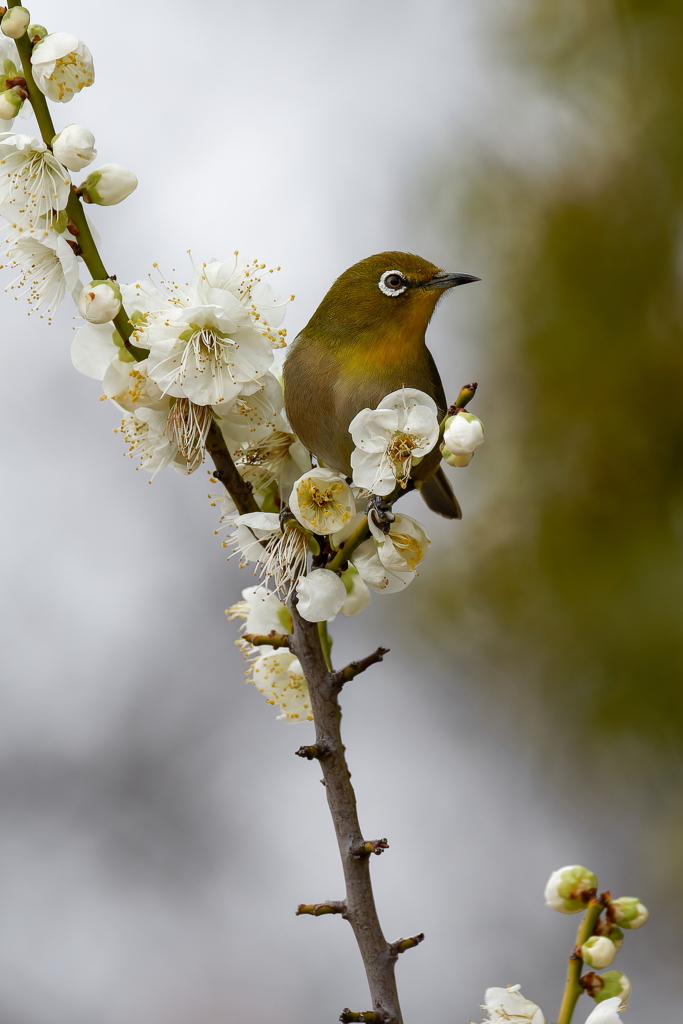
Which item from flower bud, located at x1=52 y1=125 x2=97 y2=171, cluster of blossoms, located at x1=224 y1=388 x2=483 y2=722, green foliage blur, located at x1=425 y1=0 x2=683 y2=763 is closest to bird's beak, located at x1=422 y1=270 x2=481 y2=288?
cluster of blossoms, located at x1=224 y1=388 x2=483 y2=722

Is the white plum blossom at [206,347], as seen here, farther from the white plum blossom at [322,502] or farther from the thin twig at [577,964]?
the thin twig at [577,964]

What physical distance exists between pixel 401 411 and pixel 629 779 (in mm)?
1496

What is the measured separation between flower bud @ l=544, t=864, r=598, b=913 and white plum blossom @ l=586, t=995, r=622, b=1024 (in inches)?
2.0

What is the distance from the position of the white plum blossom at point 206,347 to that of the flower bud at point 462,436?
13 centimetres

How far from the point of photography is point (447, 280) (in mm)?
572

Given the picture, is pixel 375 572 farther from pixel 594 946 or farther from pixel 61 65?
pixel 61 65

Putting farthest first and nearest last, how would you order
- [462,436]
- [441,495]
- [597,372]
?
[597,372] < [441,495] < [462,436]

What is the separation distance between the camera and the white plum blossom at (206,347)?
1.63ft

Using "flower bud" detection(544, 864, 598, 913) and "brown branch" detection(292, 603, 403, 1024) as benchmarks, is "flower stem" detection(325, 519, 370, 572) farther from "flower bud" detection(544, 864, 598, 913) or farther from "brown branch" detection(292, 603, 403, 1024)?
"flower bud" detection(544, 864, 598, 913)

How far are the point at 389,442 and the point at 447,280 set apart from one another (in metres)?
0.15

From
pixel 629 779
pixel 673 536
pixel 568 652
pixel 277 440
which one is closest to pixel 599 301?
pixel 673 536

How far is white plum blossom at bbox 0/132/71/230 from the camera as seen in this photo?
19.5 inches

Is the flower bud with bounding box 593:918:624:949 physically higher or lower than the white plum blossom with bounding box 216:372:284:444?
lower

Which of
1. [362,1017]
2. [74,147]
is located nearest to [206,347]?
[74,147]
